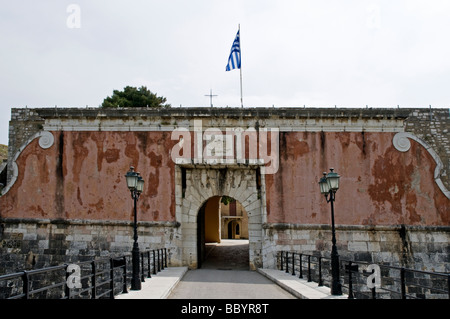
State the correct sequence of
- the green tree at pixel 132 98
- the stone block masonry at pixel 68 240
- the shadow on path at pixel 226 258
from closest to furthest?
1. the stone block masonry at pixel 68 240
2. the shadow on path at pixel 226 258
3. the green tree at pixel 132 98

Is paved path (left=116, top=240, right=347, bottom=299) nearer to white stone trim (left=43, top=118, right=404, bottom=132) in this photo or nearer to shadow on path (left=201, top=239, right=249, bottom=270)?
shadow on path (left=201, top=239, right=249, bottom=270)

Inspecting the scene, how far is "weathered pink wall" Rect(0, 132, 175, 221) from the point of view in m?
14.5

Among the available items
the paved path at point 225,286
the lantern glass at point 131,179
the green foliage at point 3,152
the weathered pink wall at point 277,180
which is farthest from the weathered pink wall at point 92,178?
the green foliage at point 3,152

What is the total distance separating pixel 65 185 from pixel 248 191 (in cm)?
644

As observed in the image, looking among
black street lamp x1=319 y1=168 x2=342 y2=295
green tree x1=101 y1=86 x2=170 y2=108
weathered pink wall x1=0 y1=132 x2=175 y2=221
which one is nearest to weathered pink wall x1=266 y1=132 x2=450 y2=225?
weathered pink wall x1=0 y1=132 x2=175 y2=221

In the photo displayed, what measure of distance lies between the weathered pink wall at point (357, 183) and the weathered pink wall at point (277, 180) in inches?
1.3

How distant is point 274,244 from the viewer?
46.6ft

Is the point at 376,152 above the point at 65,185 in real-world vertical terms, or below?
above

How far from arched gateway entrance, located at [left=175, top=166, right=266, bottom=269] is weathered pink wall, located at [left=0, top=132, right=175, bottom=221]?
548mm

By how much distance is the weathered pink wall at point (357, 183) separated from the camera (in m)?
14.4

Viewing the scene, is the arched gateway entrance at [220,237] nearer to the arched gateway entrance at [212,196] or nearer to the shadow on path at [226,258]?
the shadow on path at [226,258]
